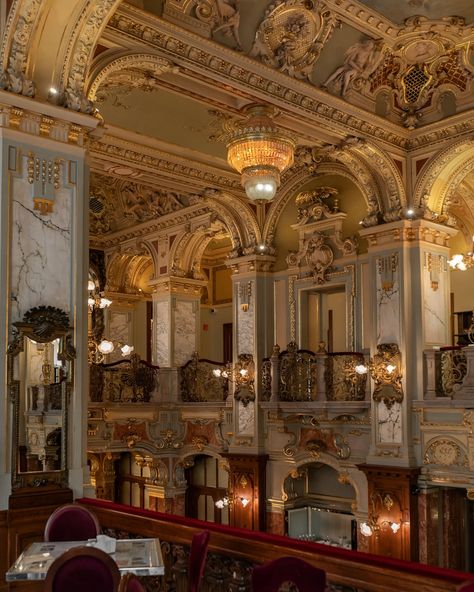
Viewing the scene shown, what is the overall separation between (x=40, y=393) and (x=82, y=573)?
3.18 metres

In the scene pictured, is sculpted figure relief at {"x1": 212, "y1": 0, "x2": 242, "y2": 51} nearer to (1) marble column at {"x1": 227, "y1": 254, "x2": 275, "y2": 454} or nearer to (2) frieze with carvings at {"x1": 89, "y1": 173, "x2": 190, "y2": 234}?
(1) marble column at {"x1": 227, "y1": 254, "x2": 275, "y2": 454}

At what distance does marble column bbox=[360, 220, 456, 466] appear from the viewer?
11570 millimetres

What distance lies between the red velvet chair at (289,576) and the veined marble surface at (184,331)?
12.3m

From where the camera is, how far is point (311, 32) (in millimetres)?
9453

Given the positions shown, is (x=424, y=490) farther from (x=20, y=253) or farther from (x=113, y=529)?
(x=20, y=253)

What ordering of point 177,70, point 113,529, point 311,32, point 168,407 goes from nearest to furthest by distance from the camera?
point 113,529 → point 177,70 → point 311,32 → point 168,407

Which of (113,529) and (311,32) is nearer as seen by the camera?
(113,529)

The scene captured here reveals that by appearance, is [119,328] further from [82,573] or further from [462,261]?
[82,573]

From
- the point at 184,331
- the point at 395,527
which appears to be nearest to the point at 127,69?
the point at 395,527

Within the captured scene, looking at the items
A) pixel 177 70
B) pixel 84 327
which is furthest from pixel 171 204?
pixel 84 327

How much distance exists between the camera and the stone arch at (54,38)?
6637mm

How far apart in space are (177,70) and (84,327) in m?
3.48

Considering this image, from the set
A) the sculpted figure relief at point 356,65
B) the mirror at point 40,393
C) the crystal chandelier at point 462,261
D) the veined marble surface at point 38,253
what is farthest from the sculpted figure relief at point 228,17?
the crystal chandelier at point 462,261

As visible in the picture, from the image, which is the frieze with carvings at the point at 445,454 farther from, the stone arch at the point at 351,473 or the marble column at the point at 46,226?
the marble column at the point at 46,226
